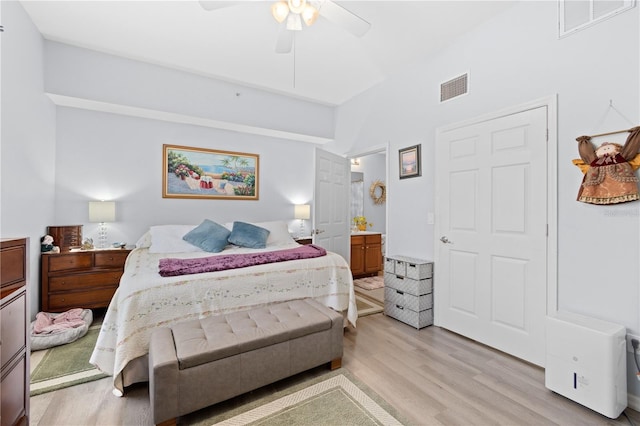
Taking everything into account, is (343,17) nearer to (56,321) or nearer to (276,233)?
(276,233)

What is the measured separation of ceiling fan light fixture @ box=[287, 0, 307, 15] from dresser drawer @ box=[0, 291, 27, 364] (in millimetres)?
2366

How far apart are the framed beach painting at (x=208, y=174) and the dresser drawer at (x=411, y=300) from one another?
2.56 m

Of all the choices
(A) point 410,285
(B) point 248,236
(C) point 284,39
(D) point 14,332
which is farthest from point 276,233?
(D) point 14,332

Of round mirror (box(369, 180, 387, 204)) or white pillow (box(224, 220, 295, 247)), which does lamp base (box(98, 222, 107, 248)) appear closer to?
white pillow (box(224, 220, 295, 247))

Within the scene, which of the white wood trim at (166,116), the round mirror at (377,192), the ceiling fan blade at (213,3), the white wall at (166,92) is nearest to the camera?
the ceiling fan blade at (213,3)

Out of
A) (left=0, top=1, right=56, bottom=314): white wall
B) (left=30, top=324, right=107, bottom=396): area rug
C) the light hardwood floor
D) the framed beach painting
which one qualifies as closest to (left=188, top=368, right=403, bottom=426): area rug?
the light hardwood floor

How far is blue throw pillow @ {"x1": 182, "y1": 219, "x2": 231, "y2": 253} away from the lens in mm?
3367

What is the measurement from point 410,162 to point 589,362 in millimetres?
2298

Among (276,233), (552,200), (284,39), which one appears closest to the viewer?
(552,200)

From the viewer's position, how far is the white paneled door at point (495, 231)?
2.31 m

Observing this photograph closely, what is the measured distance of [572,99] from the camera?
6.91 ft

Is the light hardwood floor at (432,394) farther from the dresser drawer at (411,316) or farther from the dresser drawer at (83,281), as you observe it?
the dresser drawer at (83,281)

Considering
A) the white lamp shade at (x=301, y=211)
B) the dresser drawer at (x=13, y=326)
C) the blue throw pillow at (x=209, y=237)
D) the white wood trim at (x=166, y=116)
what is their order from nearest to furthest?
1. the dresser drawer at (x=13, y=326)
2. the white wood trim at (x=166, y=116)
3. the blue throw pillow at (x=209, y=237)
4. the white lamp shade at (x=301, y=211)

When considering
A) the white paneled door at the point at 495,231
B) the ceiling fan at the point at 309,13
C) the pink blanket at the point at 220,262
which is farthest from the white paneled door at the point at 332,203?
the ceiling fan at the point at 309,13
